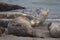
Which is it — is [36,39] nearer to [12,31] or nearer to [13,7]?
[12,31]

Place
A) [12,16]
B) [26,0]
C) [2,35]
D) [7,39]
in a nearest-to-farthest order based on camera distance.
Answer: [7,39]
[2,35]
[12,16]
[26,0]

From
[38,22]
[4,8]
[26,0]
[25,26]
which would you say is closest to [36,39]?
[25,26]

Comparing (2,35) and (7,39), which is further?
(2,35)

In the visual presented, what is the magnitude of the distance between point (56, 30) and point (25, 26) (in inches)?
20.5

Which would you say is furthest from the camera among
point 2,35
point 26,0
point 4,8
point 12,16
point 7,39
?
point 26,0

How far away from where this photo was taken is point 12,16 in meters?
4.87

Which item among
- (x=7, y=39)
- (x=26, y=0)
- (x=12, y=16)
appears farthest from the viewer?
(x=26, y=0)

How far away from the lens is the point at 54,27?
375cm

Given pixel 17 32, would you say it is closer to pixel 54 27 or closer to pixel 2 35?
pixel 2 35

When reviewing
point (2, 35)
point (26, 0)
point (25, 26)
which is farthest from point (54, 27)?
point (26, 0)

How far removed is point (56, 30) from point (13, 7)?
9.04 ft

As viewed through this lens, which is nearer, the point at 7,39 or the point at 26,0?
the point at 7,39

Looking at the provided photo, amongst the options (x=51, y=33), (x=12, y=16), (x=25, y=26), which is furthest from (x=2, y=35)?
(x=12, y=16)

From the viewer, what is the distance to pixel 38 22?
4.95 m
